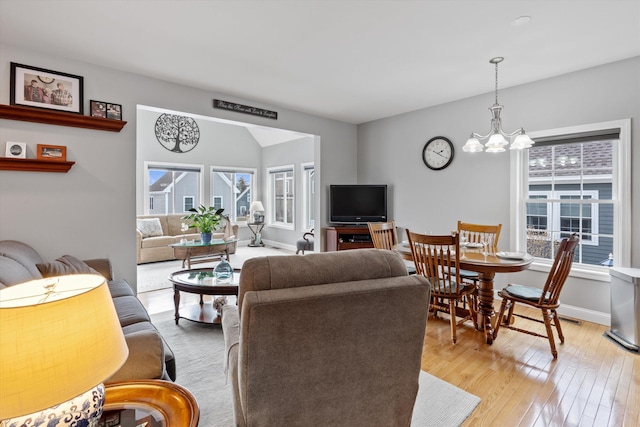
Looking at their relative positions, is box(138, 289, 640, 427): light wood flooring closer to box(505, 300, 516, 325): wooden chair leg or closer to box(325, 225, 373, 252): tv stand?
box(505, 300, 516, 325): wooden chair leg

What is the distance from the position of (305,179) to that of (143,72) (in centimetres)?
445

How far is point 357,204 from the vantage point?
5223mm

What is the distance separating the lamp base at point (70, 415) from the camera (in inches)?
31.7

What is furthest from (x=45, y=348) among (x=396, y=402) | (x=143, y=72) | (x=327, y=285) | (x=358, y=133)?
(x=358, y=133)

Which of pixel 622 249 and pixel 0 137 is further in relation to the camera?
pixel 622 249

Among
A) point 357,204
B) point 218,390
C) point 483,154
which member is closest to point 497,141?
point 483,154

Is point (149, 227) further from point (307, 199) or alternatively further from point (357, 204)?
point (357, 204)

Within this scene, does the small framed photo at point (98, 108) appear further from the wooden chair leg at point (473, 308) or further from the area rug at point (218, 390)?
the wooden chair leg at point (473, 308)

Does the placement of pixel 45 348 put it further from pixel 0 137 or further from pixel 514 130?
pixel 514 130

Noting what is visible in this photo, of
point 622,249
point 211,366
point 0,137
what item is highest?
point 0,137

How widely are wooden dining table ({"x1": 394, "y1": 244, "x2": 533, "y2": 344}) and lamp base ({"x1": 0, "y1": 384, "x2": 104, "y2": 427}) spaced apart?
2566 mm

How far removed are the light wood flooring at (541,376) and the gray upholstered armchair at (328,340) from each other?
0.93 metres

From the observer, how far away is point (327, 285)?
118 cm

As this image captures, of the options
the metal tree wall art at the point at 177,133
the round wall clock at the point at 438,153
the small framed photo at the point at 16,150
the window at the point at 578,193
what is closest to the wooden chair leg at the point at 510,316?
the window at the point at 578,193
